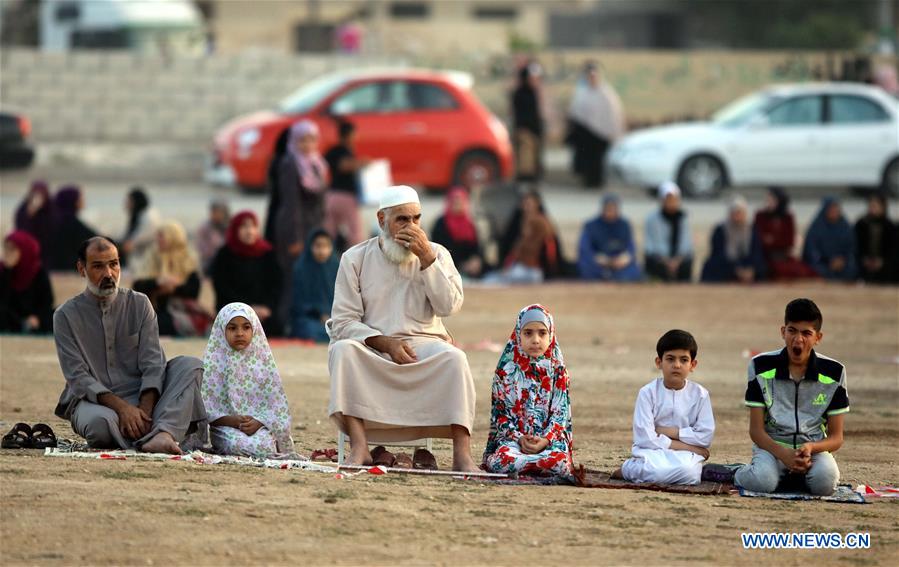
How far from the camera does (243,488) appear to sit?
7816 mm

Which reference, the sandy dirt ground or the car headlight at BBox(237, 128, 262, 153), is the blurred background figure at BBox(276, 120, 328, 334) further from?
the car headlight at BBox(237, 128, 262, 153)

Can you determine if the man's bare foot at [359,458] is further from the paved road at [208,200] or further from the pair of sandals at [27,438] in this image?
the paved road at [208,200]

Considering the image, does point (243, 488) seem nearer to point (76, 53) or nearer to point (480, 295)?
point (480, 295)

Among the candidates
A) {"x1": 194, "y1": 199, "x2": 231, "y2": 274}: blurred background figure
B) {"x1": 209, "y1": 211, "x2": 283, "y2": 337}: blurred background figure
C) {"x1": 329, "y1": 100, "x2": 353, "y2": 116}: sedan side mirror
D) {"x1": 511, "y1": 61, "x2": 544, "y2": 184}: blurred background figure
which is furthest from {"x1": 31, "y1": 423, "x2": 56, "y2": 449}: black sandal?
{"x1": 511, "y1": 61, "x2": 544, "y2": 184}: blurred background figure

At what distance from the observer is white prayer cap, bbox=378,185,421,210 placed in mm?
9031

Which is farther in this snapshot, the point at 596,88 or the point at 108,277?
the point at 596,88

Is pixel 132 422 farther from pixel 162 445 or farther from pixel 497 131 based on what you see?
pixel 497 131

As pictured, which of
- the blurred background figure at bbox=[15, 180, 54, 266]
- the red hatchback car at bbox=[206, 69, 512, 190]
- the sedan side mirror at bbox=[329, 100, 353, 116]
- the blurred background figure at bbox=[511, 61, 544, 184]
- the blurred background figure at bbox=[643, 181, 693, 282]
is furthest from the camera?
the blurred background figure at bbox=[511, 61, 544, 184]

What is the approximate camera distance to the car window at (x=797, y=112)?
974 inches

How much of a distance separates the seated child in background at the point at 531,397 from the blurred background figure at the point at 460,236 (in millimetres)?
9752

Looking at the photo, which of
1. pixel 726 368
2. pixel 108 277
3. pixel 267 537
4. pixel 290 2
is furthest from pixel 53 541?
pixel 290 2

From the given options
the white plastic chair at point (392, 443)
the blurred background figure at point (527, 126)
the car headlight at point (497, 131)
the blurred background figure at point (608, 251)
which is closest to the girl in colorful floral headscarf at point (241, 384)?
the white plastic chair at point (392, 443)

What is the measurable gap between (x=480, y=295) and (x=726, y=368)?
435 cm

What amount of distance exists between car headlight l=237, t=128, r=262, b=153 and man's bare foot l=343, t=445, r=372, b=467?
14979mm
